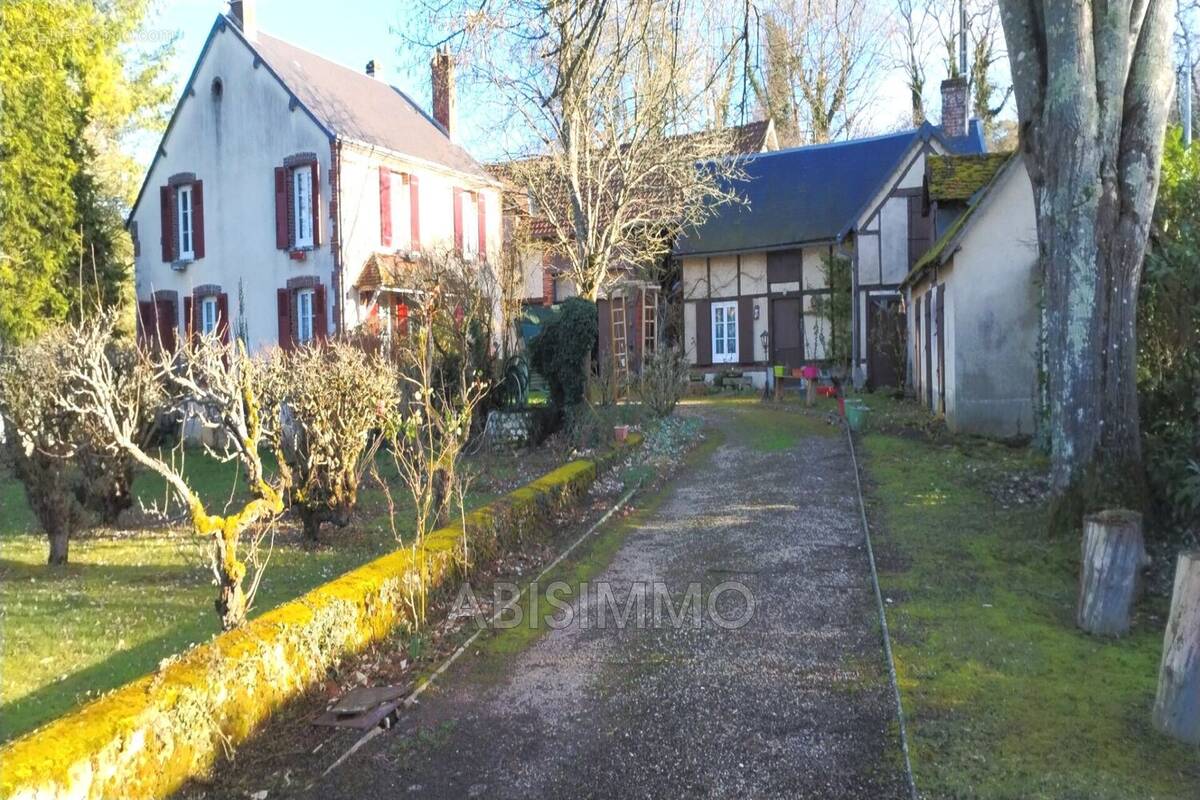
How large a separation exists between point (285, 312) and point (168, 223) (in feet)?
14.8

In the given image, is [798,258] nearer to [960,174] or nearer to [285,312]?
[960,174]

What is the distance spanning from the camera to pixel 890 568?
25.1 feet

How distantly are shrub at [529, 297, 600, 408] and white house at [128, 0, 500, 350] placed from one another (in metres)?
5.15

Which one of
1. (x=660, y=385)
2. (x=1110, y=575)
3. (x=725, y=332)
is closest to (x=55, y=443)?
(x=1110, y=575)

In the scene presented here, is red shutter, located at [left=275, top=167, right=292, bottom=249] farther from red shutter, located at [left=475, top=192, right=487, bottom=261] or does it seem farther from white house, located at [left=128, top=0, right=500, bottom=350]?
red shutter, located at [left=475, top=192, right=487, bottom=261]

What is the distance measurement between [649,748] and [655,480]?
748cm

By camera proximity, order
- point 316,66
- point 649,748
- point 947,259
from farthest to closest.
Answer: point 316,66 → point 947,259 → point 649,748

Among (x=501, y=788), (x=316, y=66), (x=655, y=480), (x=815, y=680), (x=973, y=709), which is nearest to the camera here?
(x=501, y=788)

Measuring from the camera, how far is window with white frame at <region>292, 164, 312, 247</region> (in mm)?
20891

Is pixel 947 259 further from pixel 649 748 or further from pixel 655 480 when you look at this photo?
pixel 649 748

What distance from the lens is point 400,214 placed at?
22.5 m

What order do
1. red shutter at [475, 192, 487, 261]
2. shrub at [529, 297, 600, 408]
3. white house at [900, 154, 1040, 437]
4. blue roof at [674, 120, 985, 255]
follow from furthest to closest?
blue roof at [674, 120, 985, 255]
red shutter at [475, 192, 487, 261]
shrub at [529, 297, 600, 408]
white house at [900, 154, 1040, 437]

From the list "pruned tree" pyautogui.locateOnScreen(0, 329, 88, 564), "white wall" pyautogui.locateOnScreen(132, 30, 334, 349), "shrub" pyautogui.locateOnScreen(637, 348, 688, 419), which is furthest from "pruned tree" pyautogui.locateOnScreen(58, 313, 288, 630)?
"white wall" pyautogui.locateOnScreen(132, 30, 334, 349)

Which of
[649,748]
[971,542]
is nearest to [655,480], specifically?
[971,542]
